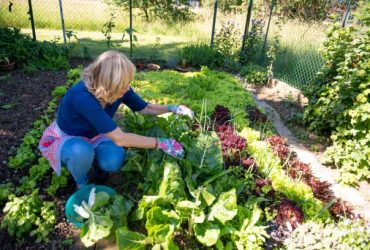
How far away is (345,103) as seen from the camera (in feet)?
14.3

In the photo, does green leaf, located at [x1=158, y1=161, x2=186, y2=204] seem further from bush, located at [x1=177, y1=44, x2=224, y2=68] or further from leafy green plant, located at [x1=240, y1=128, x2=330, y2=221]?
bush, located at [x1=177, y1=44, x2=224, y2=68]

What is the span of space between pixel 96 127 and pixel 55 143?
0.54 metres

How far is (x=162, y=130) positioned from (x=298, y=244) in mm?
1661

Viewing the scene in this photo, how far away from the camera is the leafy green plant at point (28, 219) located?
2.39m

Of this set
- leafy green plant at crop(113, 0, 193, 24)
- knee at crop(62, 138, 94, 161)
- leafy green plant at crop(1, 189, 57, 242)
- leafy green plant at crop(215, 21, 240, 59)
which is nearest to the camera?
leafy green plant at crop(1, 189, 57, 242)

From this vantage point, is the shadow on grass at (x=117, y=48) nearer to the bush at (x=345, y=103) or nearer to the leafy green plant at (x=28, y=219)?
the bush at (x=345, y=103)

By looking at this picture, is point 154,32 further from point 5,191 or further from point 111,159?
point 5,191

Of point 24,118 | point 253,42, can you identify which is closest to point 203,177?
point 24,118

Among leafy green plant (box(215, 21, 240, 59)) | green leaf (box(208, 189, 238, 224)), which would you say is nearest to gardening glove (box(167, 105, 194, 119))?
green leaf (box(208, 189, 238, 224))

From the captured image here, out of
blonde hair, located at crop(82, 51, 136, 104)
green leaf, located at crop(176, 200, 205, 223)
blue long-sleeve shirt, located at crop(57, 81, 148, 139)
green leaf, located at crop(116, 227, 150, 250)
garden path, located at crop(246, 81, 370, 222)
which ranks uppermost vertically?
blonde hair, located at crop(82, 51, 136, 104)

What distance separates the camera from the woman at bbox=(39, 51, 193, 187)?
2340 mm

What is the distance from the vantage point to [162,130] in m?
3.29

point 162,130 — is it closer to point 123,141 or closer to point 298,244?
point 123,141

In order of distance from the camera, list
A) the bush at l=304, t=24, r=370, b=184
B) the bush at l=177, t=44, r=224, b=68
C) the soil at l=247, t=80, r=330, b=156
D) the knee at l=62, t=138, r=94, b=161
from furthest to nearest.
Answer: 1. the bush at l=177, t=44, r=224, b=68
2. the soil at l=247, t=80, r=330, b=156
3. the bush at l=304, t=24, r=370, b=184
4. the knee at l=62, t=138, r=94, b=161
